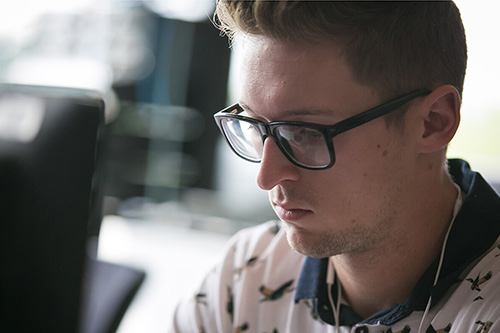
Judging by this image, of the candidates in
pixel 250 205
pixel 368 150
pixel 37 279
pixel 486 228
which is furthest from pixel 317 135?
pixel 250 205

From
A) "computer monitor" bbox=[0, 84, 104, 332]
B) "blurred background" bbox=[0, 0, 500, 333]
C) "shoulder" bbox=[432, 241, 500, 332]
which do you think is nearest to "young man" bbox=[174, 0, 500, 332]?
"shoulder" bbox=[432, 241, 500, 332]

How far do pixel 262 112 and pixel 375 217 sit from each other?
Answer: 0.93 feet

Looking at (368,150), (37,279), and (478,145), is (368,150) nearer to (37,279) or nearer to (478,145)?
(37,279)

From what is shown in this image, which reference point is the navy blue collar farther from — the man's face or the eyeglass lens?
the eyeglass lens

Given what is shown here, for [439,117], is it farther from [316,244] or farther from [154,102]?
[154,102]

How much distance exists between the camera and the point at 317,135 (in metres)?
1.03

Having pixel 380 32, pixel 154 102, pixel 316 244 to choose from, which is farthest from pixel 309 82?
pixel 154 102

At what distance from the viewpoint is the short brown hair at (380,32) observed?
102cm

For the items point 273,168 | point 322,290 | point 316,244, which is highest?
point 273,168

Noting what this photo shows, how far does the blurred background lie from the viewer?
13.2ft

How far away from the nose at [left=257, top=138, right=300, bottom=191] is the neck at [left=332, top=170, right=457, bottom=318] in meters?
0.22

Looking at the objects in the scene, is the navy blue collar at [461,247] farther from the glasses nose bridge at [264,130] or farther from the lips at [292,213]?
the glasses nose bridge at [264,130]

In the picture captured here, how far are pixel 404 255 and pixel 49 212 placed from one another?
67 centimetres

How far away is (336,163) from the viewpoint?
1054 mm
